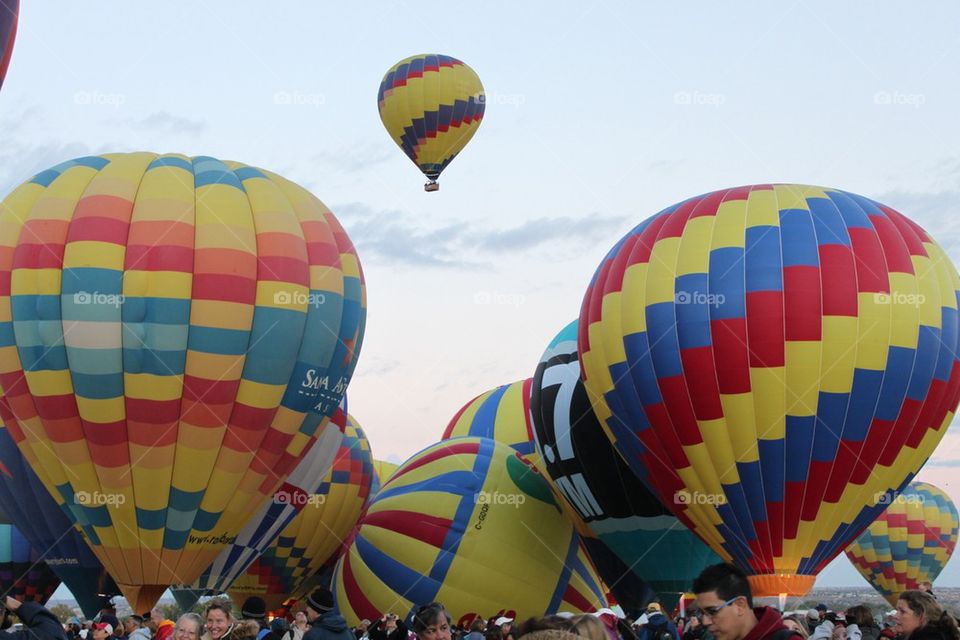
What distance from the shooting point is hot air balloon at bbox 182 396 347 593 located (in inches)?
526

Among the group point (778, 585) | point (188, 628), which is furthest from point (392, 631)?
point (778, 585)

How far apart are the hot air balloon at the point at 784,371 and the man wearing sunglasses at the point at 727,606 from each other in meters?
8.65

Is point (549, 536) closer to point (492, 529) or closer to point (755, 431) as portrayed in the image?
point (492, 529)

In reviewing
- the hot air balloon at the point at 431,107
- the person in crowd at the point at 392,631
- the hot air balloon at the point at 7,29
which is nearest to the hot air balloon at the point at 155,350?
the person in crowd at the point at 392,631

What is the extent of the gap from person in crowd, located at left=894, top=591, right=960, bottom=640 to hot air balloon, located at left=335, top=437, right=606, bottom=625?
9128 mm

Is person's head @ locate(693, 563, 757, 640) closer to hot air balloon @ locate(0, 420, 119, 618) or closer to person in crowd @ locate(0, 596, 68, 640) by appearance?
person in crowd @ locate(0, 596, 68, 640)

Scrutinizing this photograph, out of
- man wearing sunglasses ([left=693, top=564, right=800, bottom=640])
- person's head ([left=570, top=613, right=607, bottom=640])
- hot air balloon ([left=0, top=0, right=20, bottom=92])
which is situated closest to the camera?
person's head ([left=570, top=613, right=607, bottom=640])

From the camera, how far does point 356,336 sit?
13.5 m

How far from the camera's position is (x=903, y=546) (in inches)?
1019

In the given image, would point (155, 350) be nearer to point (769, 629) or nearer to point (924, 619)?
point (924, 619)

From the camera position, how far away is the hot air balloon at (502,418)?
59.5 ft

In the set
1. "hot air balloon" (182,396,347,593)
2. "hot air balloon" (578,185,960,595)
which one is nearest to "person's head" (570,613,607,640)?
"hot air balloon" (578,185,960,595)

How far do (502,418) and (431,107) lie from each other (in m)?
7.65

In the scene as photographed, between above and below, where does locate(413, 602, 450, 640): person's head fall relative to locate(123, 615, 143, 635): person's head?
above
